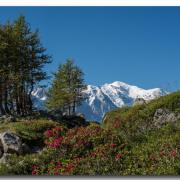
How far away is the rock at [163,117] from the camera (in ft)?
82.4

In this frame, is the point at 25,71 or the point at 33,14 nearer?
the point at 33,14

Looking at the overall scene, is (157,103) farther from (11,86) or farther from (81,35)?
(11,86)

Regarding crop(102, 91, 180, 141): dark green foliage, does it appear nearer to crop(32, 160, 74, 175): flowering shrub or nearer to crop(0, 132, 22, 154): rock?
crop(0, 132, 22, 154): rock

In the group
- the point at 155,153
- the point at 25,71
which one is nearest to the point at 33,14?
the point at 155,153

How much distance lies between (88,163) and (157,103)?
8.40m

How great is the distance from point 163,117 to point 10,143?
7.52 metres

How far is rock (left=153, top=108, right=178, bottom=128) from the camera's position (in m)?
25.1

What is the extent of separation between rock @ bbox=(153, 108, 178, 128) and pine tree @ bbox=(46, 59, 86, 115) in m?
10.4

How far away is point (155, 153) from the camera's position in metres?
19.7

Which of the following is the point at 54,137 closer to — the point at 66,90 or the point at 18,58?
the point at 18,58

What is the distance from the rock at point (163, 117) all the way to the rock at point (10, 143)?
6600 millimetres

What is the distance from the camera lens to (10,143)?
22.3 meters
